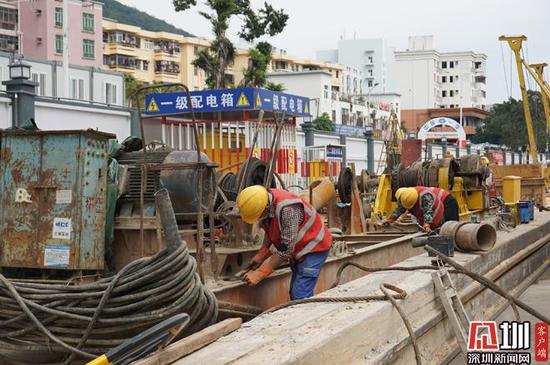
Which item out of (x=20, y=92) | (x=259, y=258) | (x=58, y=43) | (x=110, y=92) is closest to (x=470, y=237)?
(x=259, y=258)

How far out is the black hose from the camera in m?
4.59

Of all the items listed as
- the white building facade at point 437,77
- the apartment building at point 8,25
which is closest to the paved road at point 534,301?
the apartment building at point 8,25

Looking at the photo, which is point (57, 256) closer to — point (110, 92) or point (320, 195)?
point (320, 195)

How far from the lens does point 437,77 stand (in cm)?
9681

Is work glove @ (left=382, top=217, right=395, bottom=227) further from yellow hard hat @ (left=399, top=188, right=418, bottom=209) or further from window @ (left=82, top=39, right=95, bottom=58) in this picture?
window @ (left=82, top=39, right=95, bottom=58)

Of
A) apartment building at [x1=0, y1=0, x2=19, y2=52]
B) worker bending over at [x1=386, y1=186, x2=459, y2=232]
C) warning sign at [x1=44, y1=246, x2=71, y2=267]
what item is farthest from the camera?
apartment building at [x1=0, y1=0, x2=19, y2=52]

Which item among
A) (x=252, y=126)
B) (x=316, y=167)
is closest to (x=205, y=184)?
(x=252, y=126)

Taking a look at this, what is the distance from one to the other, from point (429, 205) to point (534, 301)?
1.92m

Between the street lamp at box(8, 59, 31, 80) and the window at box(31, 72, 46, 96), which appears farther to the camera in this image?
the window at box(31, 72, 46, 96)

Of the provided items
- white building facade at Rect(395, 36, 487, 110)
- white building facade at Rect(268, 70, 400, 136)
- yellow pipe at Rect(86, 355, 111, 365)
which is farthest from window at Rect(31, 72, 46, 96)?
white building facade at Rect(395, 36, 487, 110)

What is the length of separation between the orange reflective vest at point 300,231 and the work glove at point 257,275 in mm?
270

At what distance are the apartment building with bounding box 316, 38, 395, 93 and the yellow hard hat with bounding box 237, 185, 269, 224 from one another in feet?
317

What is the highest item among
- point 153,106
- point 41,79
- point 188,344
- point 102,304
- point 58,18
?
point 58,18

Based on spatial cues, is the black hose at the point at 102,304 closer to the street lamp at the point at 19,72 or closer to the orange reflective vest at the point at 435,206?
the orange reflective vest at the point at 435,206
